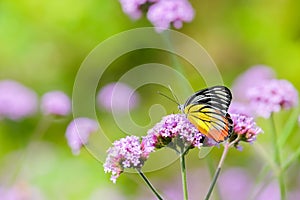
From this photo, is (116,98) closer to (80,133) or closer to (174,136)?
(80,133)

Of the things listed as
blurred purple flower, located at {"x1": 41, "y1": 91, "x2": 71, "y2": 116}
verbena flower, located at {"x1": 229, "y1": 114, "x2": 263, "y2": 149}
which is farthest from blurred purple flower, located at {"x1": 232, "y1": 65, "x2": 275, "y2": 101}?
verbena flower, located at {"x1": 229, "y1": 114, "x2": 263, "y2": 149}

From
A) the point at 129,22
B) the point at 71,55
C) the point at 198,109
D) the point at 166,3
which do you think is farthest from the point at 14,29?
the point at 198,109

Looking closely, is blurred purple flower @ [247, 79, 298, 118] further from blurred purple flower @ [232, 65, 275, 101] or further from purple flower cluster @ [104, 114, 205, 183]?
blurred purple flower @ [232, 65, 275, 101]

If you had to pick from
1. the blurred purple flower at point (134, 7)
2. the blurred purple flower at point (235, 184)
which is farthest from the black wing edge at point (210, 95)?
the blurred purple flower at point (235, 184)

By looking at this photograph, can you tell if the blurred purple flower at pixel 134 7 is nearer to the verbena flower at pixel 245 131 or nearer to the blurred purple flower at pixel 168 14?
the blurred purple flower at pixel 168 14

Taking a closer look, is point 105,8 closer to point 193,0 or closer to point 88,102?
point 193,0

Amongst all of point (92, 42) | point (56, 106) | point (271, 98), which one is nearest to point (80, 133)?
point (271, 98)
